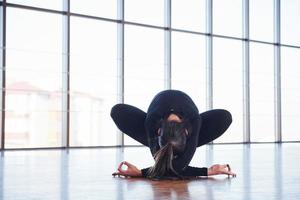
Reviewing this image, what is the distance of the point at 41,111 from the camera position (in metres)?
7.54

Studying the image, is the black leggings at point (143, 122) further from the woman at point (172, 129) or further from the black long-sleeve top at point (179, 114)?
the black long-sleeve top at point (179, 114)

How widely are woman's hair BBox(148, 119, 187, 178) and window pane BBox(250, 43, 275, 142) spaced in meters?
7.55

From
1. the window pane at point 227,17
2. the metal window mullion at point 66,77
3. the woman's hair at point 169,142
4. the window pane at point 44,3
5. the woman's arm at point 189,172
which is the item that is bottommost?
the woman's arm at point 189,172

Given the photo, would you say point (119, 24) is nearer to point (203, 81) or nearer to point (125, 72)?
point (125, 72)

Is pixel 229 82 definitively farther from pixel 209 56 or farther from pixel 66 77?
pixel 66 77

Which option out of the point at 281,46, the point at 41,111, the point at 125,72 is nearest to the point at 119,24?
the point at 125,72

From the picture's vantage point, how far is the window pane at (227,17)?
9516 millimetres

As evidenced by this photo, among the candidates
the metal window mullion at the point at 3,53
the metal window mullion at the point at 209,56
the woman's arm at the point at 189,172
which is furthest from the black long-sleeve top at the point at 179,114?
the metal window mullion at the point at 209,56

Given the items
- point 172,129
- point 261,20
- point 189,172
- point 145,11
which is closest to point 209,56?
point 145,11

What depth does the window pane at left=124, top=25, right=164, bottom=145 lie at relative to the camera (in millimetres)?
8273

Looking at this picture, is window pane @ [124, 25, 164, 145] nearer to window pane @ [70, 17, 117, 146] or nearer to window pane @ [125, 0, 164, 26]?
window pane @ [125, 0, 164, 26]

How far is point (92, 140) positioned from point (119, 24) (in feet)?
6.65

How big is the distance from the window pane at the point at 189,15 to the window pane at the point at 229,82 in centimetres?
52

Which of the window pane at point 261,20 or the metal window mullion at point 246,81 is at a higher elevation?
the window pane at point 261,20
